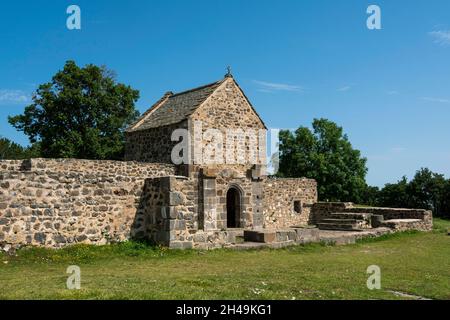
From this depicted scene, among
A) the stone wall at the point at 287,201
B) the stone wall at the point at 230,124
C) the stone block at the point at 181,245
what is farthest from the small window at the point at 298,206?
the stone block at the point at 181,245

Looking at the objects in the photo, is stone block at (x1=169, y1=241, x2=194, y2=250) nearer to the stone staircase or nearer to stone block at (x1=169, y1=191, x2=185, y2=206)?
stone block at (x1=169, y1=191, x2=185, y2=206)

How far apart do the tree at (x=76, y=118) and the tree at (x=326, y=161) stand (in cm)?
1629

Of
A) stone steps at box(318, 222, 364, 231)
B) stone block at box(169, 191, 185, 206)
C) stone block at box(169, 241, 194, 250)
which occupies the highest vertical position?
stone block at box(169, 191, 185, 206)

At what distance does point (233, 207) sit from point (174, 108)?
5930 mm

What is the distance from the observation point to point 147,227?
14.9 meters

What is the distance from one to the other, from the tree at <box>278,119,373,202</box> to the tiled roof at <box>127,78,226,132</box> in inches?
735

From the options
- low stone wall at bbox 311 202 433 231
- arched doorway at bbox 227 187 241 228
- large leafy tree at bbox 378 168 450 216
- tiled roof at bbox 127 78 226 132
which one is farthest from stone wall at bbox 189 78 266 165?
large leafy tree at bbox 378 168 450 216

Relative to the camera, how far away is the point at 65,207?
13211 mm

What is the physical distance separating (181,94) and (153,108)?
6.00 ft

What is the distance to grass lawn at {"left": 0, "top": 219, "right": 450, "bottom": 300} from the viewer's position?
25.1 ft

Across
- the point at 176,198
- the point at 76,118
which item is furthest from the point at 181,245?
the point at 76,118

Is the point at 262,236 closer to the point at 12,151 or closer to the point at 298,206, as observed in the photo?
the point at 298,206

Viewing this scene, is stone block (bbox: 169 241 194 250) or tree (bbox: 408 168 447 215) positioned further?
tree (bbox: 408 168 447 215)
